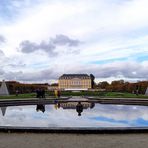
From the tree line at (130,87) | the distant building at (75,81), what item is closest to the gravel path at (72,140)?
the tree line at (130,87)

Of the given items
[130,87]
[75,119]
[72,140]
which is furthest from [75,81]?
[72,140]

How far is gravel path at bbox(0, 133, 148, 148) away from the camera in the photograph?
807cm

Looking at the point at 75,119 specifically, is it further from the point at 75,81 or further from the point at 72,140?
the point at 75,81

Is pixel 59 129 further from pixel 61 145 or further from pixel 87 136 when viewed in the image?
pixel 61 145

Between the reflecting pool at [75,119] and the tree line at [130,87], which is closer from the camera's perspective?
the reflecting pool at [75,119]

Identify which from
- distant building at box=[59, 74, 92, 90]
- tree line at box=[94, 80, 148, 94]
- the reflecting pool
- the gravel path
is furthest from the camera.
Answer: distant building at box=[59, 74, 92, 90]

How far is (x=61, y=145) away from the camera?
809 centimetres

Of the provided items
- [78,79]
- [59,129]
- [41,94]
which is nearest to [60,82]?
[78,79]

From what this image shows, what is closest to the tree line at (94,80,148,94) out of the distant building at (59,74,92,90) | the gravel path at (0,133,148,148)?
the distant building at (59,74,92,90)

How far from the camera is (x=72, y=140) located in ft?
28.7

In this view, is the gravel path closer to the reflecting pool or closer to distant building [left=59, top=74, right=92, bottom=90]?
the reflecting pool

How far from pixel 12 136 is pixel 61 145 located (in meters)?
2.11

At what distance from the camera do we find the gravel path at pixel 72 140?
318 inches

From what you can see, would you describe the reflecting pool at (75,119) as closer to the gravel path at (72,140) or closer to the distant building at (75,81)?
the gravel path at (72,140)
